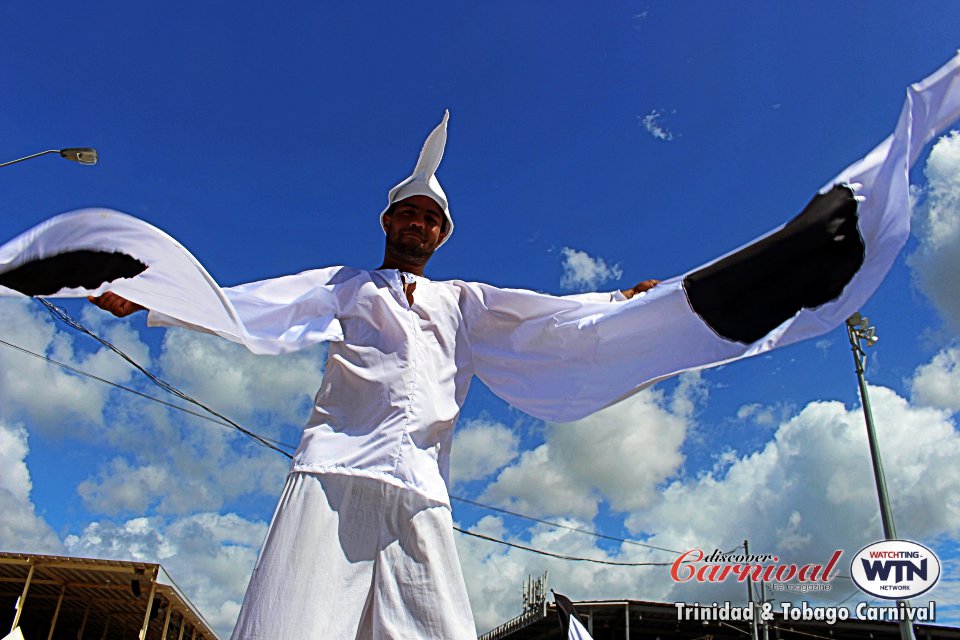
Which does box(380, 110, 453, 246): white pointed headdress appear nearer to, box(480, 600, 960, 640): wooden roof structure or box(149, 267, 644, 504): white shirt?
box(149, 267, 644, 504): white shirt

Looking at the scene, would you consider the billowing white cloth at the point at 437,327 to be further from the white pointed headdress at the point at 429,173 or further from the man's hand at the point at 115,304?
the white pointed headdress at the point at 429,173

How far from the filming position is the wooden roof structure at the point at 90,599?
1477 cm

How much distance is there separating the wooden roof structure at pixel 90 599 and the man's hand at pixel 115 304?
13891mm

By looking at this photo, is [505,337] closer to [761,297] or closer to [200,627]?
[761,297]

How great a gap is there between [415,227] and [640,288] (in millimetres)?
912

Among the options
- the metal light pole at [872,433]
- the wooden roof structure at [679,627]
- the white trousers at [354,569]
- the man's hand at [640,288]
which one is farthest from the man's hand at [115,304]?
the wooden roof structure at [679,627]

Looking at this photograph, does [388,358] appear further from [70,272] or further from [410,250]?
[70,272]

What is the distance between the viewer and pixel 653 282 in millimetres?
2672

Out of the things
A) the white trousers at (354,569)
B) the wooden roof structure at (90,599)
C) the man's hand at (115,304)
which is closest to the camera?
the white trousers at (354,569)

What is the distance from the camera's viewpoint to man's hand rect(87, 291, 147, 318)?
7.25 feet

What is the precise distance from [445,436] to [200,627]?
81.5 feet

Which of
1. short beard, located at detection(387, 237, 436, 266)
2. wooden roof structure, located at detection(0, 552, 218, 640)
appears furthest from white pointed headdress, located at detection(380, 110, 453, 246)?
wooden roof structure, located at detection(0, 552, 218, 640)

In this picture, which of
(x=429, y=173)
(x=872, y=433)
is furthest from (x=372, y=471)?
(x=872, y=433)

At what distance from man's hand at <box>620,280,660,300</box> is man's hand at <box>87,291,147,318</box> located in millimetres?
1748
